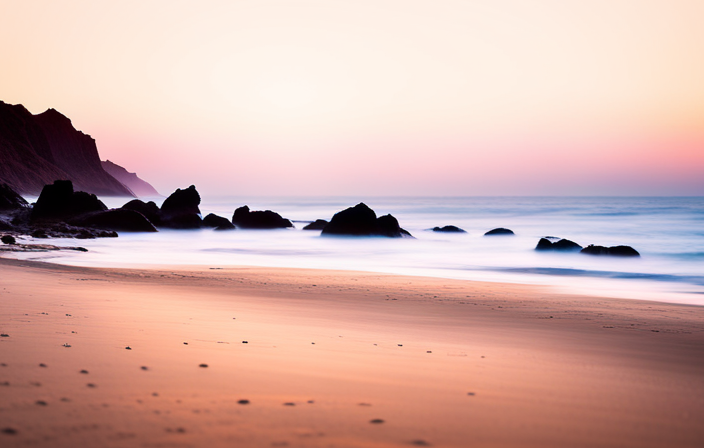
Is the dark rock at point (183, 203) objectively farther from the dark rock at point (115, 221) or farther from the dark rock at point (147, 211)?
the dark rock at point (115, 221)

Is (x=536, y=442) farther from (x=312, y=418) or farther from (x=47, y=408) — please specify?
(x=47, y=408)

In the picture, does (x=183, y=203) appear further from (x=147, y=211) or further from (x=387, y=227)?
(x=387, y=227)

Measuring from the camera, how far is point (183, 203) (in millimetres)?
37406

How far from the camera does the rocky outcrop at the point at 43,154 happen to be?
314ft

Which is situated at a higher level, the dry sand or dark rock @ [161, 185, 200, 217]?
dark rock @ [161, 185, 200, 217]

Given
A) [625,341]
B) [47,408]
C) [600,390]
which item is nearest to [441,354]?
[600,390]

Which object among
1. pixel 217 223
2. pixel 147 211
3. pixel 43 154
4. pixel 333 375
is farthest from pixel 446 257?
pixel 43 154

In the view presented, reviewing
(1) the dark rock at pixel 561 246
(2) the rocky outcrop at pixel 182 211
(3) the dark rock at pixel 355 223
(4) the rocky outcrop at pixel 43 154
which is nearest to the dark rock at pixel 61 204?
(2) the rocky outcrop at pixel 182 211

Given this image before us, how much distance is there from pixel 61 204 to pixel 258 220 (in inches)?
454

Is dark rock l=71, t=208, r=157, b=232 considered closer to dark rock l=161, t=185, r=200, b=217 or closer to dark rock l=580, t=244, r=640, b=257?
dark rock l=161, t=185, r=200, b=217

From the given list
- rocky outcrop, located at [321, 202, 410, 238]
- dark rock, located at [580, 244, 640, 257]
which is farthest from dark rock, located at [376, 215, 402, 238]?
dark rock, located at [580, 244, 640, 257]

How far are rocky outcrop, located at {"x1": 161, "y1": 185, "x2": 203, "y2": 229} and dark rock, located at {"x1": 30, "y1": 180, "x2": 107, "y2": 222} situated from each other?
4.20 metres

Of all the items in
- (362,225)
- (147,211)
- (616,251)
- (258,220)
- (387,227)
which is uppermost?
(147,211)

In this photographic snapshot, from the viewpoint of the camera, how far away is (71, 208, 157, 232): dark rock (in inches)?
1143
